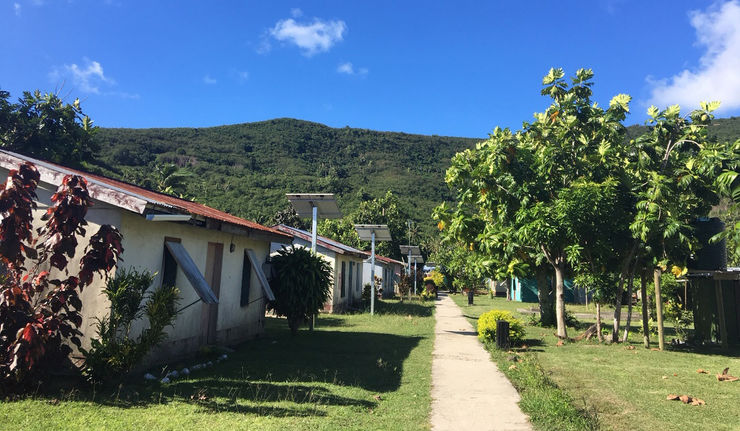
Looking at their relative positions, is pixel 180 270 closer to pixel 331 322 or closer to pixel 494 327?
pixel 494 327

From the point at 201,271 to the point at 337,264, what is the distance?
11264 mm

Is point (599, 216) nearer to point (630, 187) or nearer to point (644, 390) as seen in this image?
point (630, 187)

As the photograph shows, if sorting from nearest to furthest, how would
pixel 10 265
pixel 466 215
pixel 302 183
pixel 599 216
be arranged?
pixel 10 265, pixel 599 216, pixel 466 215, pixel 302 183

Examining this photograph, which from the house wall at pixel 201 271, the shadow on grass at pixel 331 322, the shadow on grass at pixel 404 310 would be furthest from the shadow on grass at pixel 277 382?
the shadow on grass at pixel 404 310

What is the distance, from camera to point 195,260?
9.20 metres

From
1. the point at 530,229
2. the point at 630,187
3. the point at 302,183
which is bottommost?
the point at 530,229

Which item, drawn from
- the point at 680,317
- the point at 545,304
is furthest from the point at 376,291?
the point at 680,317

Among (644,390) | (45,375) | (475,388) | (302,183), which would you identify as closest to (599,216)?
(644,390)

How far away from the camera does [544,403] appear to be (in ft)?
20.5

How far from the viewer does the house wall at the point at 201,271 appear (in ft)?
24.0

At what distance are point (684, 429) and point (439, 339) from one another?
27.1ft

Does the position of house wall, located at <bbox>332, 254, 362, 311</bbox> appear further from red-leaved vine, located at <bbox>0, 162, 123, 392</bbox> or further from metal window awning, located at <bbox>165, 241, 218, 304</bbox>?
red-leaved vine, located at <bbox>0, 162, 123, 392</bbox>

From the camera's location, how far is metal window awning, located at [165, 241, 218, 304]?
757cm

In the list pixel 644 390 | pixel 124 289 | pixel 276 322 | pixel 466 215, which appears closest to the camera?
pixel 124 289
